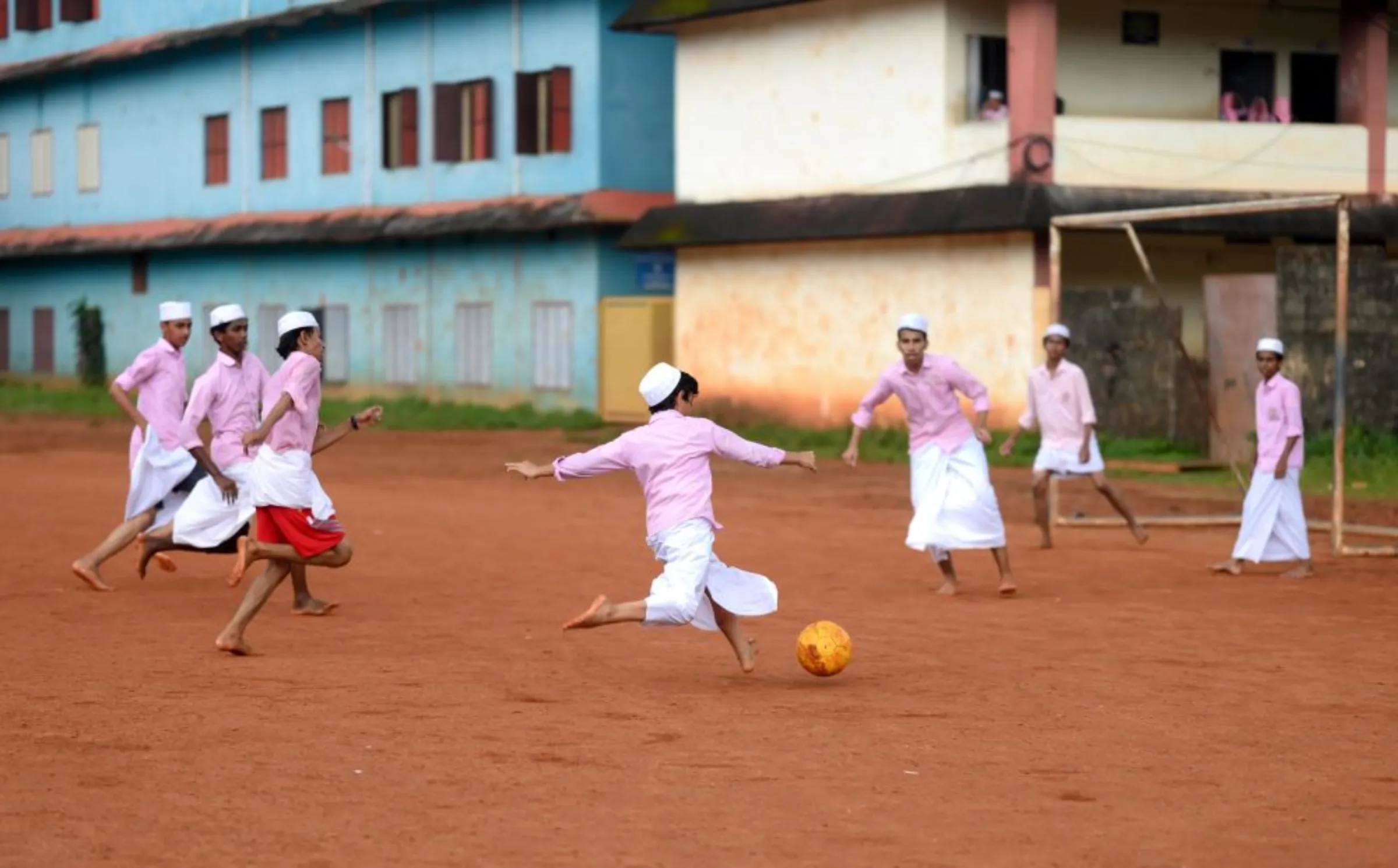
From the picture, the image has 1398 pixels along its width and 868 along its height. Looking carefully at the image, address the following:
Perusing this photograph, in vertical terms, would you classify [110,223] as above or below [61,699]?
above

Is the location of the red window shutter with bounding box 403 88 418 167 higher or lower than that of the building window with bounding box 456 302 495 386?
higher

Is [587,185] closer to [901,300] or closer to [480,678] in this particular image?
[901,300]

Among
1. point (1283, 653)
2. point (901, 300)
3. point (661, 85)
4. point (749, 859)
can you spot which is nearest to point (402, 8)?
point (661, 85)

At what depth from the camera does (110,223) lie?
48344mm

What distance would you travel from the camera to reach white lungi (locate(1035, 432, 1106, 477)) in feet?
58.4

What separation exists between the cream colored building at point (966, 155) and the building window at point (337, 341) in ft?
33.3

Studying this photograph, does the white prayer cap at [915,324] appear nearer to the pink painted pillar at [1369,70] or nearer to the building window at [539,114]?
the pink painted pillar at [1369,70]

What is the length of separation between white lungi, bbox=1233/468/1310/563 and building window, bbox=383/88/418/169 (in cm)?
2541

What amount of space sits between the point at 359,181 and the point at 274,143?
10.4ft

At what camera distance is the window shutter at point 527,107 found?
36844mm

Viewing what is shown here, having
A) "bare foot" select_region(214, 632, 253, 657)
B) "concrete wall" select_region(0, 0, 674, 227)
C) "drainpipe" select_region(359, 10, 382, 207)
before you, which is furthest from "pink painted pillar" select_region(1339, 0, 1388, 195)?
"bare foot" select_region(214, 632, 253, 657)

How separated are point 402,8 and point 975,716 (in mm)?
30769

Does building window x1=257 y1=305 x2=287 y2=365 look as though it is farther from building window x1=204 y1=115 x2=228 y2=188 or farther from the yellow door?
the yellow door

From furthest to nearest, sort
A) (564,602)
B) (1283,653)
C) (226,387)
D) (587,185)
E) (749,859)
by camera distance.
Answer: (587,185) → (564,602) → (226,387) → (1283,653) → (749,859)
